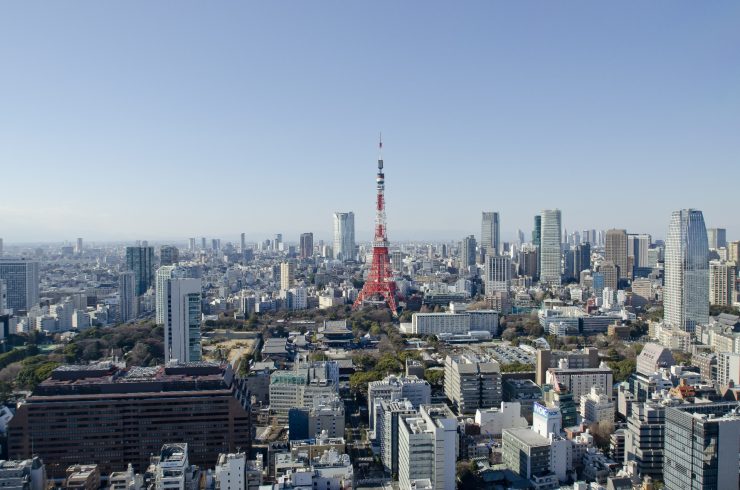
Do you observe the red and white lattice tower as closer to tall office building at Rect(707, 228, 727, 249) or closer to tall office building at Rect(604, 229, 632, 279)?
tall office building at Rect(604, 229, 632, 279)

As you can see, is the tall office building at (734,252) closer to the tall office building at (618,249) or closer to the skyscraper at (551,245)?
the tall office building at (618,249)

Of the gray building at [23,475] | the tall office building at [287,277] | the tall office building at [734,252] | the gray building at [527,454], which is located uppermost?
the tall office building at [734,252]

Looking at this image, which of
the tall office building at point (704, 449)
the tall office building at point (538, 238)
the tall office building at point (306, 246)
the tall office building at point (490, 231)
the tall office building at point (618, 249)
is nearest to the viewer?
the tall office building at point (704, 449)

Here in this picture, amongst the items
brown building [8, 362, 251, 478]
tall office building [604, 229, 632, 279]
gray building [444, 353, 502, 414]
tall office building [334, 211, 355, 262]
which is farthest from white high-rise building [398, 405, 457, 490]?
tall office building [334, 211, 355, 262]

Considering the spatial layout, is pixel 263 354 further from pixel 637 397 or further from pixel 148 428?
pixel 637 397

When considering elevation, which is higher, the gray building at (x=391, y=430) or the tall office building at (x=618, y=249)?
the tall office building at (x=618, y=249)

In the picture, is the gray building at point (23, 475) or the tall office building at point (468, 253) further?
the tall office building at point (468, 253)

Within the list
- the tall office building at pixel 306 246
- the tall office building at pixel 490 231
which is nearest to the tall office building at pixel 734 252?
the tall office building at pixel 490 231
